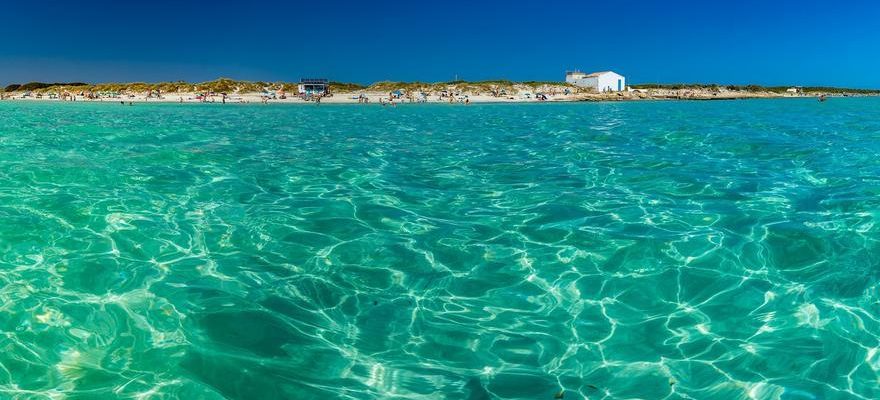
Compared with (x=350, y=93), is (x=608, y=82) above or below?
above

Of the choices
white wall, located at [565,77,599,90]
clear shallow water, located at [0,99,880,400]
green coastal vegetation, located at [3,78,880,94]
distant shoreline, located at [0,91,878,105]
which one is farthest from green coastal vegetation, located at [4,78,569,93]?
clear shallow water, located at [0,99,880,400]

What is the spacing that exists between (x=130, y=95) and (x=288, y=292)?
9717cm

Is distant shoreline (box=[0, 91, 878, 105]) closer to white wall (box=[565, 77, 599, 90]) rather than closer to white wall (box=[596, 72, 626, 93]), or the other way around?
white wall (box=[596, 72, 626, 93])

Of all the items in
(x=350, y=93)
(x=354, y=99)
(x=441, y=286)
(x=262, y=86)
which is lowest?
(x=441, y=286)

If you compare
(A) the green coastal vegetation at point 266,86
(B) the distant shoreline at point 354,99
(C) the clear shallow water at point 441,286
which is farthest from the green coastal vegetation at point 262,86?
(C) the clear shallow water at point 441,286

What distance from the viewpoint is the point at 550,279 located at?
7430 millimetres

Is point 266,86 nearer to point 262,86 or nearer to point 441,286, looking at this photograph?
point 262,86

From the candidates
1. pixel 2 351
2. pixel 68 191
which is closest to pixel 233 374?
pixel 2 351

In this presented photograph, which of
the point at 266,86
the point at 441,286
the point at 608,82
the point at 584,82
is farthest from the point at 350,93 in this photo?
the point at 441,286

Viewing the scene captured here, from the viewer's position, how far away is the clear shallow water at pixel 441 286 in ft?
17.3

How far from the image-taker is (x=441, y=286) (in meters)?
7.30

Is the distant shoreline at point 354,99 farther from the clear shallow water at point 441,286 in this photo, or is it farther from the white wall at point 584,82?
the clear shallow water at point 441,286

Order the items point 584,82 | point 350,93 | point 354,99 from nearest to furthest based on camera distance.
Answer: point 354,99 < point 350,93 < point 584,82

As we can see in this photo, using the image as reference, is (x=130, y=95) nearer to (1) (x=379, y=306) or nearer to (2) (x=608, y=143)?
(2) (x=608, y=143)
